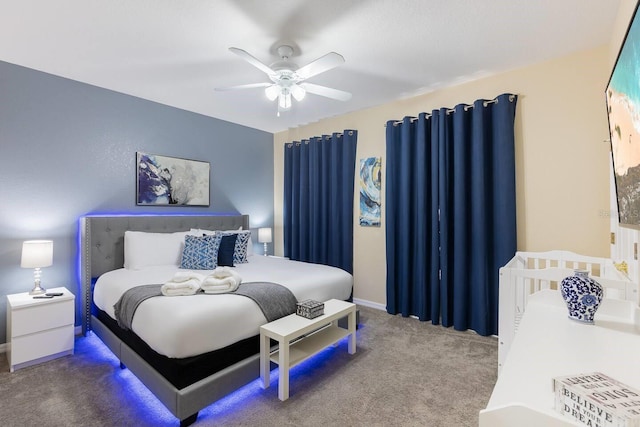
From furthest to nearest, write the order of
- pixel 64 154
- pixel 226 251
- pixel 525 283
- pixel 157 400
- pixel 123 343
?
pixel 226 251
pixel 64 154
pixel 123 343
pixel 525 283
pixel 157 400

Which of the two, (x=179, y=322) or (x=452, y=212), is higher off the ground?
(x=452, y=212)

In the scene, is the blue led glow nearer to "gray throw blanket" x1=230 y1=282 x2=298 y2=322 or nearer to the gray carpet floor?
the gray carpet floor

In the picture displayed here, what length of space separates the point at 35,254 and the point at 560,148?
14.9 feet

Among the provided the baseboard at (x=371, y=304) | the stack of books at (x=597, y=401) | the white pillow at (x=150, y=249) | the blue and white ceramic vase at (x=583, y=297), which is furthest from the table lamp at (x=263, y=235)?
the stack of books at (x=597, y=401)

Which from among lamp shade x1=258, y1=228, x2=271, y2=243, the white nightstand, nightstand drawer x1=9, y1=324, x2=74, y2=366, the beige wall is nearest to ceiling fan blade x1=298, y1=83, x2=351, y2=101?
the beige wall

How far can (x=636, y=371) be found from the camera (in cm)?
92

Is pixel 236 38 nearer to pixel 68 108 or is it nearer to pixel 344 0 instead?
pixel 344 0

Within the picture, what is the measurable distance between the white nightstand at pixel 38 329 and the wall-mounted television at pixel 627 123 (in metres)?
3.69

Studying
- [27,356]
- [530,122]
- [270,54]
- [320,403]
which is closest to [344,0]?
[270,54]

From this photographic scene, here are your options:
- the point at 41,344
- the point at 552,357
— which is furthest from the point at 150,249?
the point at 552,357

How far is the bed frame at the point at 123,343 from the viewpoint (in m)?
1.71

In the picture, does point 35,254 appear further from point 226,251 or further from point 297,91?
point 297,91

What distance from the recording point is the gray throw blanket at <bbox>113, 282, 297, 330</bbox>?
2098 millimetres

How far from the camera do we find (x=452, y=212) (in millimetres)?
3162
